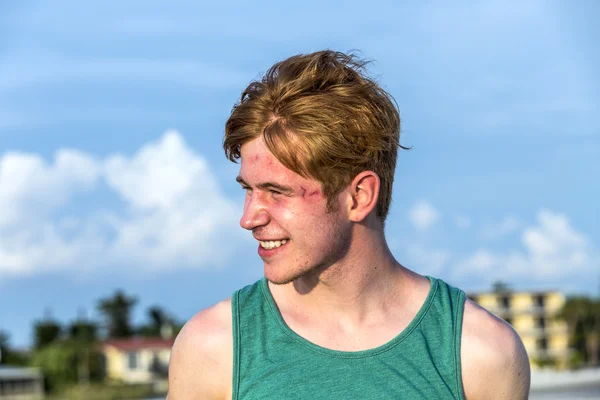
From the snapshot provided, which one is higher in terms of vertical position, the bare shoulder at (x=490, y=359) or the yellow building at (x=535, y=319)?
the yellow building at (x=535, y=319)

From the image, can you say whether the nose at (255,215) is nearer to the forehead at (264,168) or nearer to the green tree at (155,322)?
the forehead at (264,168)

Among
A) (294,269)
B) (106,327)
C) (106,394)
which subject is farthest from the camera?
(106,327)

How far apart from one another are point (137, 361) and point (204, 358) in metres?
78.4

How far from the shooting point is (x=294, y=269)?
2.94 metres

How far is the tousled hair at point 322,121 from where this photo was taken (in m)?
2.91

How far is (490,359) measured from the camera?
312 cm

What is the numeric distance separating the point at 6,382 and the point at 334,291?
7591 cm

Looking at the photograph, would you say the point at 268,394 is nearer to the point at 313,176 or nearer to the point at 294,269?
the point at 294,269

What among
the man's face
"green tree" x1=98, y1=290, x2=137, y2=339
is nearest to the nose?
the man's face

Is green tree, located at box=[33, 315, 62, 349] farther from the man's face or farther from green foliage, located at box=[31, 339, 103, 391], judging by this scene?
the man's face

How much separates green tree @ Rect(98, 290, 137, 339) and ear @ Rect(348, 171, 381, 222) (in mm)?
97974

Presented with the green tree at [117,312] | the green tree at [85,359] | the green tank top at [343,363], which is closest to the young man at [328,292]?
the green tank top at [343,363]

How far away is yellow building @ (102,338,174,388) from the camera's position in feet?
260

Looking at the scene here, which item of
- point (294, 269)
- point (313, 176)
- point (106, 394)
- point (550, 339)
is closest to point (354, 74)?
point (313, 176)
